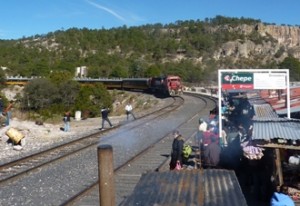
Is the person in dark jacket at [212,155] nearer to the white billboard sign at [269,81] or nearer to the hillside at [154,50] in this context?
the white billboard sign at [269,81]

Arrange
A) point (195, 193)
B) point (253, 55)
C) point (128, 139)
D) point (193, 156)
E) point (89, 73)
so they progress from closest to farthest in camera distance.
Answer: point (195, 193) → point (193, 156) → point (128, 139) → point (89, 73) → point (253, 55)

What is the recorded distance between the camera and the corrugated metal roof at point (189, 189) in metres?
6.20

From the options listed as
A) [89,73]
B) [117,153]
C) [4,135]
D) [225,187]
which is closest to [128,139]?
[117,153]

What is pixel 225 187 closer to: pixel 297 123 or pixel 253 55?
pixel 297 123

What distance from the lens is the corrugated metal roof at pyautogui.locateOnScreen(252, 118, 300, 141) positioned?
960 cm

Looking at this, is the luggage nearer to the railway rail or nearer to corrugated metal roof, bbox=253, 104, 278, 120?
the railway rail

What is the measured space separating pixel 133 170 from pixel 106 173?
9.07m

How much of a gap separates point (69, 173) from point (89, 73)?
11365 centimetres

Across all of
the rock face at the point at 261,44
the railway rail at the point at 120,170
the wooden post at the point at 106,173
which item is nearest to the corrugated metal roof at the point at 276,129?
the railway rail at the point at 120,170

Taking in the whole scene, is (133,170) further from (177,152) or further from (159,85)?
(159,85)

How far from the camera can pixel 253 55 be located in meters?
157

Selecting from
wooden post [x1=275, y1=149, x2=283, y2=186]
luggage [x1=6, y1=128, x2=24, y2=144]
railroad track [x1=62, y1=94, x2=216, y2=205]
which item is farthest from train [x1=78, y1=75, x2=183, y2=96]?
wooden post [x1=275, y1=149, x2=283, y2=186]

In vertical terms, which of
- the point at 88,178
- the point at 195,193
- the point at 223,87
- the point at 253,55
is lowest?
the point at 88,178

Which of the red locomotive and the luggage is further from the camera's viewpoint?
the red locomotive
